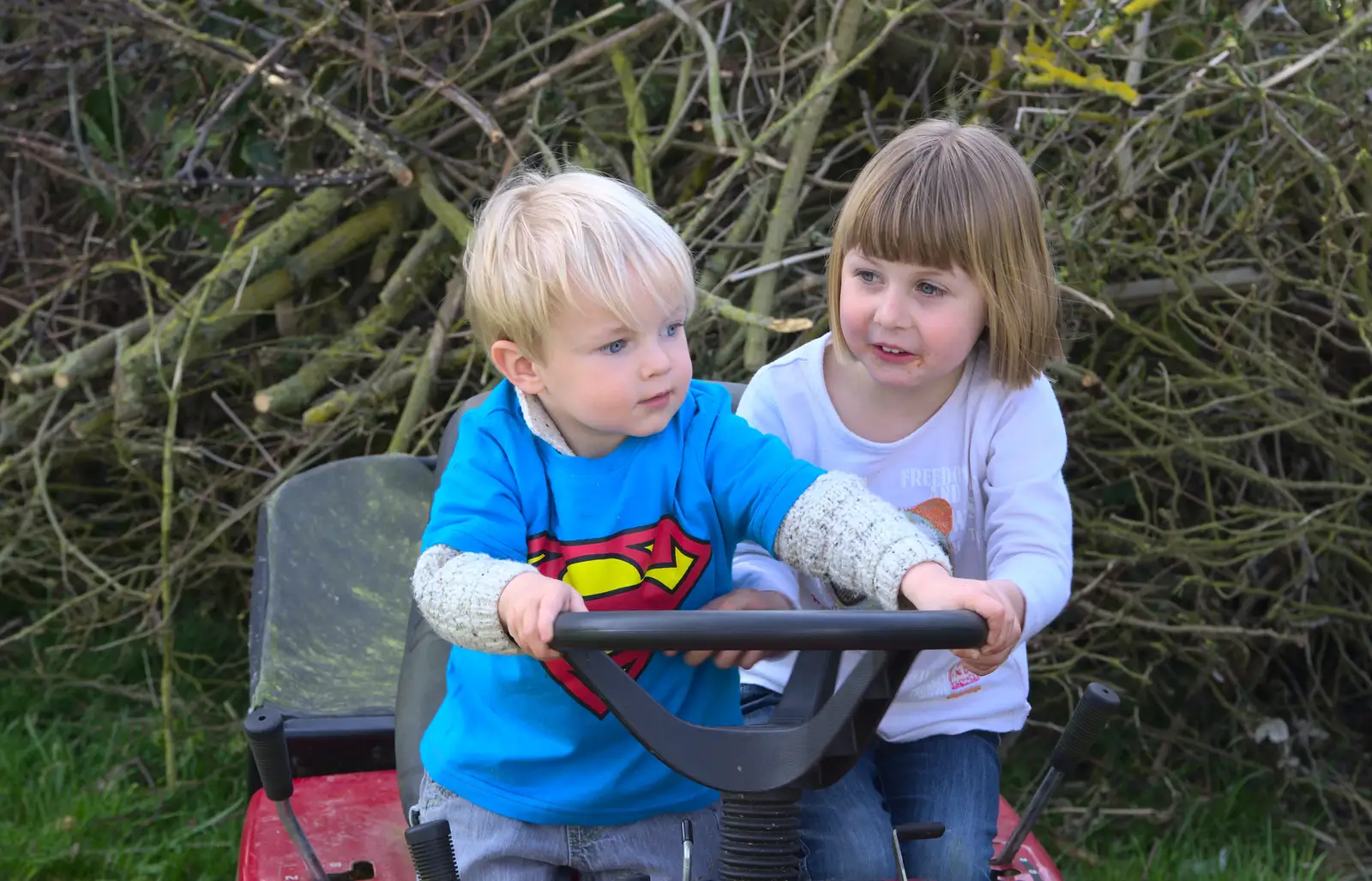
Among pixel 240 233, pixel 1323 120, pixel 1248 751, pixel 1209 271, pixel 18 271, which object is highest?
pixel 1323 120

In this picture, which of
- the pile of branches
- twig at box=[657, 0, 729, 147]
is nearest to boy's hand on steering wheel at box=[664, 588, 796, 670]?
the pile of branches

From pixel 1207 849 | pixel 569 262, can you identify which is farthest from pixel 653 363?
pixel 1207 849

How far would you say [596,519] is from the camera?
153 cm

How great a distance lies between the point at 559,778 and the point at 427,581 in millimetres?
264

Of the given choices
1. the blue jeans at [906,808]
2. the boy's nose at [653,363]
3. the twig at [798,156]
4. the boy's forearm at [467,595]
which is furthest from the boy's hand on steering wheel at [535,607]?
the twig at [798,156]

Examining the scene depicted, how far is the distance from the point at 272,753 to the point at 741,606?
559 mm

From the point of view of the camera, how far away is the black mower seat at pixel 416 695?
1763 millimetres

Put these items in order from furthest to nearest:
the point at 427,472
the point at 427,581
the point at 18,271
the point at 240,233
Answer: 1. the point at 18,271
2. the point at 240,233
3. the point at 427,472
4. the point at 427,581

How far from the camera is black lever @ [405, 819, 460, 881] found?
4.42ft

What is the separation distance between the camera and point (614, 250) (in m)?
1.46

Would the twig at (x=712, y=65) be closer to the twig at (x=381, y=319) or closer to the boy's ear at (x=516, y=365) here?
the twig at (x=381, y=319)

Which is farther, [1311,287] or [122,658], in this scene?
[122,658]

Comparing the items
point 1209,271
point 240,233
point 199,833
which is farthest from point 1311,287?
point 199,833

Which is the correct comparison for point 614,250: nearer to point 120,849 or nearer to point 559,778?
point 559,778
